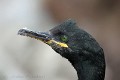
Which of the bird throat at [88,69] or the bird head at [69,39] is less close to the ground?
the bird head at [69,39]

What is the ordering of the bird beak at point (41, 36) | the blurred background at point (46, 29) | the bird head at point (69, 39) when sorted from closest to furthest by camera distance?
the bird head at point (69, 39), the bird beak at point (41, 36), the blurred background at point (46, 29)

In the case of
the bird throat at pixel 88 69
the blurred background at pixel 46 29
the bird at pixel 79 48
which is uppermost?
the blurred background at pixel 46 29

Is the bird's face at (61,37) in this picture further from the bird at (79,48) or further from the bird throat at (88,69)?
the bird throat at (88,69)

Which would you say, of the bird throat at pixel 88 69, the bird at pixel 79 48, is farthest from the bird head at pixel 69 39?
the bird throat at pixel 88 69

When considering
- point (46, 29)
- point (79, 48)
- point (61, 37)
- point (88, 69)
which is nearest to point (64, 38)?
point (61, 37)

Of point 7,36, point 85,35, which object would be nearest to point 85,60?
point 85,35

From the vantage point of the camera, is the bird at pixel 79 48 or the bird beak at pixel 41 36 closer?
the bird at pixel 79 48

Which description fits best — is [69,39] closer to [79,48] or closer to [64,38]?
[64,38]
